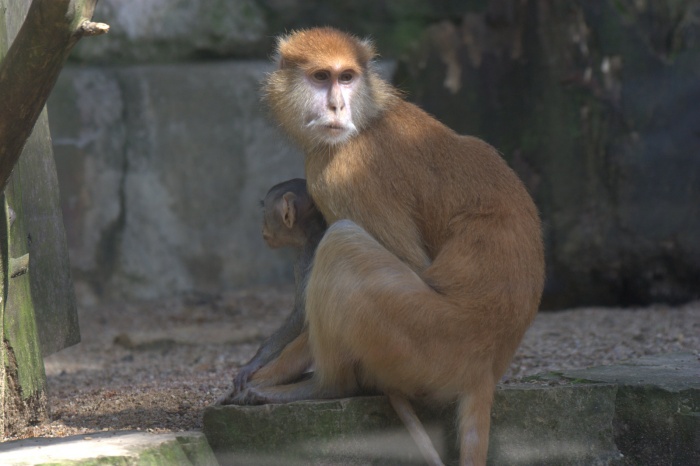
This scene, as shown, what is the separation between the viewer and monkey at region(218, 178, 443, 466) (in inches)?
172

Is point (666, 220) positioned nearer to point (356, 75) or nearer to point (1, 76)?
point (356, 75)

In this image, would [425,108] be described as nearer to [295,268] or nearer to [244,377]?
[295,268]

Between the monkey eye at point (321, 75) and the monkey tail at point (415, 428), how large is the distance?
164cm

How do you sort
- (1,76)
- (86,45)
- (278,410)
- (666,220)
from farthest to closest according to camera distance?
(86,45) → (666,220) → (278,410) → (1,76)

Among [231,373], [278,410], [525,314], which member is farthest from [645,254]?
[278,410]

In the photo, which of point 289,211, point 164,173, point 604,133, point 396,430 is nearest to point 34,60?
point 289,211

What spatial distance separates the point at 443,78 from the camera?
951 cm

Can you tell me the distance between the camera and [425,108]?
9.49 metres

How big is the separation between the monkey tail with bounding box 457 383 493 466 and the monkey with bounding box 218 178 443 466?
0.14 meters

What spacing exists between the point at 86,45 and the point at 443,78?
3.83 m

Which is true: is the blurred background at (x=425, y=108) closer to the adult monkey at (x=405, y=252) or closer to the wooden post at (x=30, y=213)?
the adult monkey at (x=405, y=252)

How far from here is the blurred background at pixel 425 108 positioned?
8906 millimetres

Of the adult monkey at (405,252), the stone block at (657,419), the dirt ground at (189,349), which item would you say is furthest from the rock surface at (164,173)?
the stone block at (657,419)

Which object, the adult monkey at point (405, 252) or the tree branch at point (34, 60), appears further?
the adult monkey at point (405, 252)
